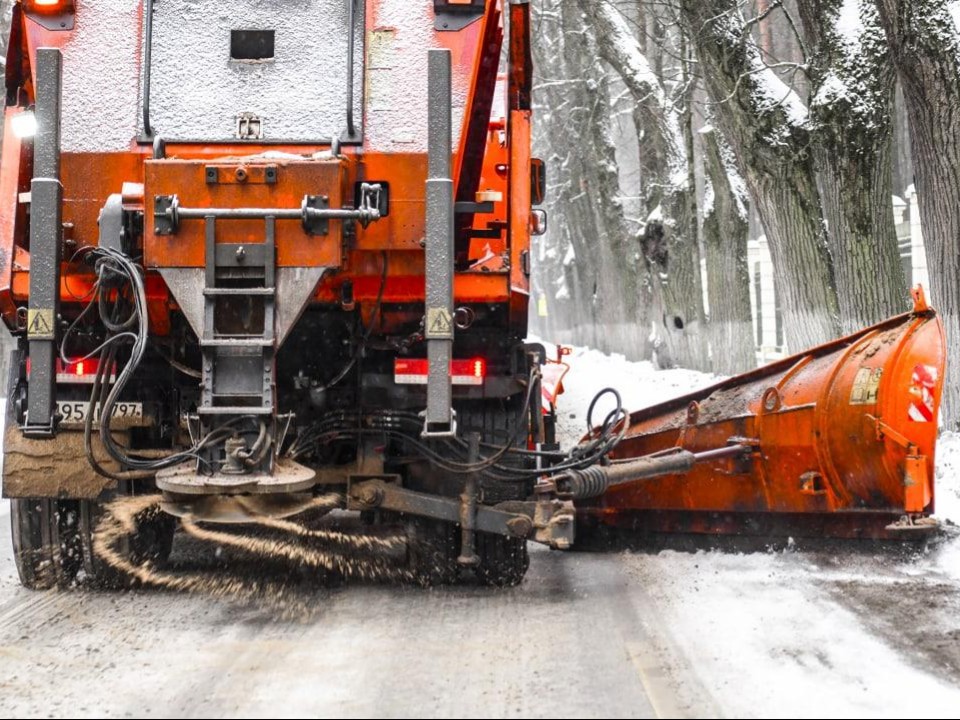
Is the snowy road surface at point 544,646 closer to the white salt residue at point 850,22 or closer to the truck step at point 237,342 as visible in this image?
the truck step at point 237,342

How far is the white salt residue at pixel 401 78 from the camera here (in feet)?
21.8

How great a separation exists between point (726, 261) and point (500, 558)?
1610 cm

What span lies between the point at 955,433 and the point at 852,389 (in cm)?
416

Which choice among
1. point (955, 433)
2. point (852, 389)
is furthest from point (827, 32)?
point (852, 389)

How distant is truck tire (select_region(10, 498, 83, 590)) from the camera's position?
285 inches

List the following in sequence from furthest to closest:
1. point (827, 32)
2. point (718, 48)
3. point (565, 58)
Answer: point (565, 58)
point (718, 48)
point (827, 32)

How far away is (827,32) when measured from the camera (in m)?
11.6

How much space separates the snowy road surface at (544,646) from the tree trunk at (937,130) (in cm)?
365

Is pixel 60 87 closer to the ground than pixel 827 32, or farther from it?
closer to the ground

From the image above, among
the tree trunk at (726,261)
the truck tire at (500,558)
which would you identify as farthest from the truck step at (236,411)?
the tree trunk at (726,261)

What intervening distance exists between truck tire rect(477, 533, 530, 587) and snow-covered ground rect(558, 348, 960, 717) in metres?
0.71

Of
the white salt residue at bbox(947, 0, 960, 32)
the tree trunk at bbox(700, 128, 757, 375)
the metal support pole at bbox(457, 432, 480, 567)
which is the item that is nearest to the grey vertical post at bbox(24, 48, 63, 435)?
the metal support pole at bbox(457, 432, 480, 567)

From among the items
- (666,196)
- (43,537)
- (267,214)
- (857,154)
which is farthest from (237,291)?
(666,196)

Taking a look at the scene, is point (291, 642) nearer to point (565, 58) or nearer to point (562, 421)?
point (562, 421)
